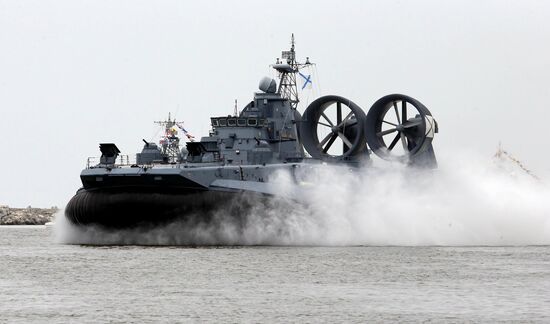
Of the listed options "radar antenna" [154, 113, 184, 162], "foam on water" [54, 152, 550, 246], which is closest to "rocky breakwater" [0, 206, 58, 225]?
"radar antenna" [154, 113, 184, 162]

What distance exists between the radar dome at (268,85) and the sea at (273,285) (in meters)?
→ 12.1

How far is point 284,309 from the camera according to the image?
2889cm

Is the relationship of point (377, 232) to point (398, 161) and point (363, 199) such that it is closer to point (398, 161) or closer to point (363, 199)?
point (363, 199)

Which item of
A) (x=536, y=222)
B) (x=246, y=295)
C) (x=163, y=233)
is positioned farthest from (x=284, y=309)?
(x=536, y=222)

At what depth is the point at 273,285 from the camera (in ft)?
111

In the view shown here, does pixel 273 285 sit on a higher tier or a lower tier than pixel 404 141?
lower

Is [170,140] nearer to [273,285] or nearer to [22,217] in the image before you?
[273,285]

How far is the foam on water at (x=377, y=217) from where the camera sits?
49156 mm

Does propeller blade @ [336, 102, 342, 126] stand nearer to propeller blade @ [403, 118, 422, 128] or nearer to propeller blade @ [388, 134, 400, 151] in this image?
propeller blade @ [388, 134, 400, 151]

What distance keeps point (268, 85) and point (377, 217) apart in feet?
29.8

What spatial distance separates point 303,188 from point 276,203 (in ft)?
7.19

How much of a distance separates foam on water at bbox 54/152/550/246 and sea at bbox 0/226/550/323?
5.48ft

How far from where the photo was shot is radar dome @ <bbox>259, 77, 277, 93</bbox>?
2266 inches

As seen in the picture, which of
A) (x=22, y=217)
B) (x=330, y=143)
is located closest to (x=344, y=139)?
(x=330, y=143)
